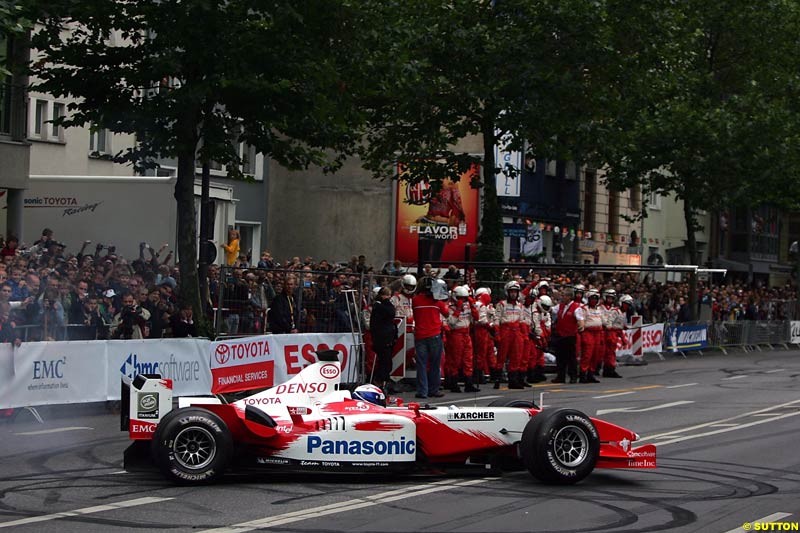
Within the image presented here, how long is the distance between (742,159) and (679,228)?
801 inches

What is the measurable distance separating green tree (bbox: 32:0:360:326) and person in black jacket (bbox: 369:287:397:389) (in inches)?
107

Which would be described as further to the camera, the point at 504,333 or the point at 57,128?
the point at 57,128

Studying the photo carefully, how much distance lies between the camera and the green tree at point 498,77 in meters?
31.2

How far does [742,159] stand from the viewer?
40781 millimetres

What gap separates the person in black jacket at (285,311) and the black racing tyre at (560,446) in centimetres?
953

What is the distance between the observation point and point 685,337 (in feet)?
117

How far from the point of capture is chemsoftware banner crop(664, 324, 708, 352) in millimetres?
34844

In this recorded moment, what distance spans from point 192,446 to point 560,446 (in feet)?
10.3

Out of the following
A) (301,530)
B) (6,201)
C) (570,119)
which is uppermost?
(570,119)

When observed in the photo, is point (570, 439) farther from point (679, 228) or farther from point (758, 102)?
point (679, 228)

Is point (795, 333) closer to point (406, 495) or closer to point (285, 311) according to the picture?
point (285, 311)

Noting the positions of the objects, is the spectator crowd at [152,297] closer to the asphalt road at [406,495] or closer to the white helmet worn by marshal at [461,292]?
the white helmet worn by marshal at [461,292]

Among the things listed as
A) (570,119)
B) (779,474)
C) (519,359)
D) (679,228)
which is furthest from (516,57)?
(679,228)

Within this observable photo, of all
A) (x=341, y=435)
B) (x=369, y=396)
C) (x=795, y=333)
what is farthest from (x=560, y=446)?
(x=795, y=333)
